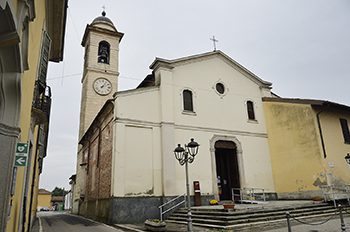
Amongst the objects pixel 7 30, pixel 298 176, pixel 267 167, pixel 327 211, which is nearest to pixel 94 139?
pixel 267 167

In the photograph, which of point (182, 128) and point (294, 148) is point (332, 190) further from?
point (182, 128)

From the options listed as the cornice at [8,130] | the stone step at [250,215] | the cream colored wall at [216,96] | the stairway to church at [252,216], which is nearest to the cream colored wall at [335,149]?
the stairway to church at [252,216]

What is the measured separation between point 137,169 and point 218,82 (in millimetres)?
7777

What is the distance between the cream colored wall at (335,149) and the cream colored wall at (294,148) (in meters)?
0.59

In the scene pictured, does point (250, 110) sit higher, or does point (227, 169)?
point (250, 110)

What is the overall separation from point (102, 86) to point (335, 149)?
17992mm

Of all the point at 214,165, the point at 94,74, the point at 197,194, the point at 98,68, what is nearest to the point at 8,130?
the point at 197,194

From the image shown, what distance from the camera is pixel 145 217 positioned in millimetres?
12977

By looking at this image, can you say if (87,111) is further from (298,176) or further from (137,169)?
(298,176)

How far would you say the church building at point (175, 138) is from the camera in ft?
43.8

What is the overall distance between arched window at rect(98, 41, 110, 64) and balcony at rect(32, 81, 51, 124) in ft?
55.3

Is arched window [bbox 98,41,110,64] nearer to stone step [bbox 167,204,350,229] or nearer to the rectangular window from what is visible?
stone step [bbox 167,204,350,229]

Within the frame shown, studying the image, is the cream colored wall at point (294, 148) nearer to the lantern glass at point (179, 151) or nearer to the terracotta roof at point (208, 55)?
the terracotta roof at point (208, 55)

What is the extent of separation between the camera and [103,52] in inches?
999
